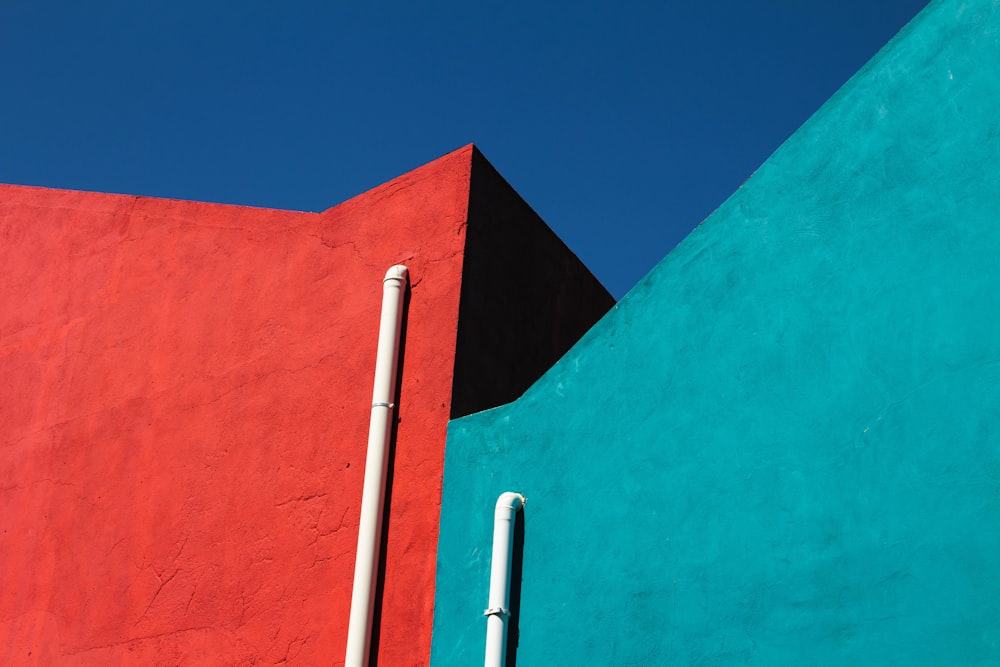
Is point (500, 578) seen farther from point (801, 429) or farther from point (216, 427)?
point (216, 427)

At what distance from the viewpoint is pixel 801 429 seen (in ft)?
16.9

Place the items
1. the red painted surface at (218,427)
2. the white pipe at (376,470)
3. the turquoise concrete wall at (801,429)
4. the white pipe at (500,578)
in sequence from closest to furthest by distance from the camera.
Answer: the turquoise concrete wall at (801,429) → the white pipe at (500,578) → the white pipe at (376,470) → the red painted surface at (218,427)

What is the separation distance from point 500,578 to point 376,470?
38.2 inches

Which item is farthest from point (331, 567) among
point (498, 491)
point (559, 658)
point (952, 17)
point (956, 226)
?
point (952, 17)

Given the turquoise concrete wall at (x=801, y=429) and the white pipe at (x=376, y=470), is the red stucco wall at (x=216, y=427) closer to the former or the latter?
the white pipe at (x=376, y=470)

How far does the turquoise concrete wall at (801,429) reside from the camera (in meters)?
4.70

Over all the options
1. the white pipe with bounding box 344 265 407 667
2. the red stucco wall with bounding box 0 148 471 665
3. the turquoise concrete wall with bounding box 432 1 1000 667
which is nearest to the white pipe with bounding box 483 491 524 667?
the turquoise concrete wall with bounding box 432 1 1000 667

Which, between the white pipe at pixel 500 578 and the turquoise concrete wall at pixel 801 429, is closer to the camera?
the turquoise concrete wall at pixel 801 429

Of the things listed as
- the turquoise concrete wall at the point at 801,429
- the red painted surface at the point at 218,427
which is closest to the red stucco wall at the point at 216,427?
the red painted surface at the point at 218,427

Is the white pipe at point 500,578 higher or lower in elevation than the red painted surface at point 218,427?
lower

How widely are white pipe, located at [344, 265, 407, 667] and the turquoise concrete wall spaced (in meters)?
0.39

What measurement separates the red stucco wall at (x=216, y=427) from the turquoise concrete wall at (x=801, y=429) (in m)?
0.70

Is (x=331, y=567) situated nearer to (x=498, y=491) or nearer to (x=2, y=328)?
(x=498, y=491)

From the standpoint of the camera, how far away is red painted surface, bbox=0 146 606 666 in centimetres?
654
